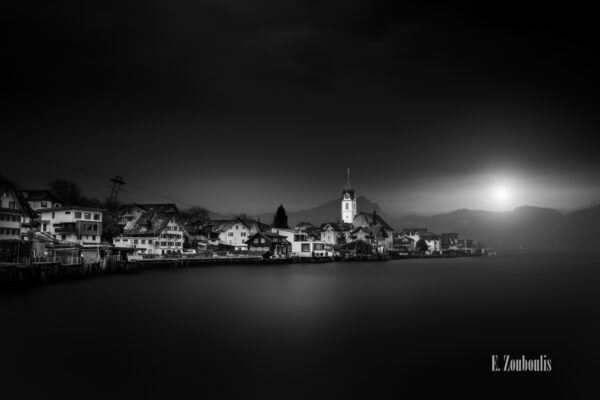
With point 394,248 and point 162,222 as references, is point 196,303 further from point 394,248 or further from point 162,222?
point 394,248

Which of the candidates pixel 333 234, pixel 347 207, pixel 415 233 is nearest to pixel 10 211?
pixel 333 234

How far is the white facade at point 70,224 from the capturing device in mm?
61688

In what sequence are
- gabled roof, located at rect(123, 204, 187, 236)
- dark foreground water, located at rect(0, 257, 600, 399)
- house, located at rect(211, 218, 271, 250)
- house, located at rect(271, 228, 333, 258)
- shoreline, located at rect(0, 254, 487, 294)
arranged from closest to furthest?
dark foreground water, located at rect(0, 257, 600, 399) → shoreline, located at rect(0, 254, 487, 294) → gabled roof, located at rect(123, 204, 187, 236) → house, located at rect(211, 218, 271, 250) → house, located at rect(271, 228, 333, 258)

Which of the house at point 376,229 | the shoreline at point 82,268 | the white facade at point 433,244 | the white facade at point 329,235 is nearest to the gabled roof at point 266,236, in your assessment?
the shoreline at point 82,268

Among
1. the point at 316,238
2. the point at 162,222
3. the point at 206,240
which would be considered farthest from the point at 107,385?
the point at 316,238

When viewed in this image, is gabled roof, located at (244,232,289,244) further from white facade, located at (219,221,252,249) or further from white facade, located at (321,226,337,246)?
white facade, located at (321,226,337,246)

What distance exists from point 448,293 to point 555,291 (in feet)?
39.6

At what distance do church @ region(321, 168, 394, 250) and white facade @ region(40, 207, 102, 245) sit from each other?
7402 centimetres

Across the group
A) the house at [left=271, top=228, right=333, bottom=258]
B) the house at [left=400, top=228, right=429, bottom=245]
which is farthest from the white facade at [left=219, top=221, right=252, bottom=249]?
the house at [left=400, top=228, right=429, bottom=245]

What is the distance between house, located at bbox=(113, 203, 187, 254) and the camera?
254 ft

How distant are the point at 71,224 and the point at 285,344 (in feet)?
156

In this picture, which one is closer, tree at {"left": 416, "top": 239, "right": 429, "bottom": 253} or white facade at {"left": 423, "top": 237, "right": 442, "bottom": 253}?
tree at {"left": 416, "top": 239, "right": 429, "bottom": 253}

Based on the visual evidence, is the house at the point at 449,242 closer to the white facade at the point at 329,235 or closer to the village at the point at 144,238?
the village at the point at 144,238

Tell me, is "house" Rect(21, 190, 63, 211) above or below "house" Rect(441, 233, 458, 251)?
above
